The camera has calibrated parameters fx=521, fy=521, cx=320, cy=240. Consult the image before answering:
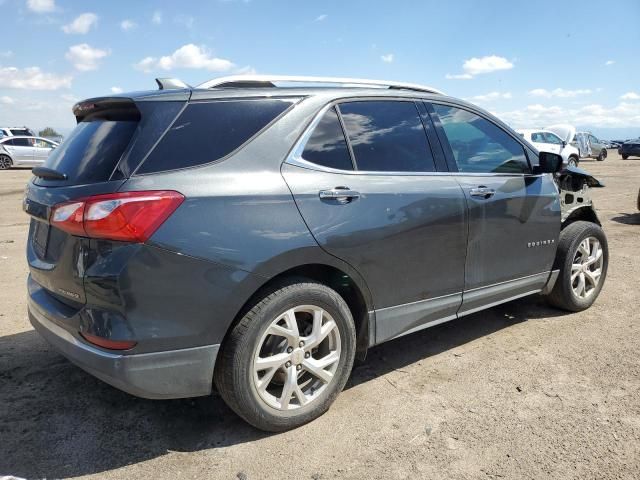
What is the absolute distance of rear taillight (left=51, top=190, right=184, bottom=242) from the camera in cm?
221

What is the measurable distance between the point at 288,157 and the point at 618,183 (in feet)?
55.1

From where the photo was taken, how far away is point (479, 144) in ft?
12.4

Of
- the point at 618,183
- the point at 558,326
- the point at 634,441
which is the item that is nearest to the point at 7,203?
the point at 558,326

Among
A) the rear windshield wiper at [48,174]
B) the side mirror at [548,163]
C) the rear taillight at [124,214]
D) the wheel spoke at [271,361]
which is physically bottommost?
the wheel spoke at [271,361]

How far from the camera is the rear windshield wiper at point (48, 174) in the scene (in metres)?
2.56

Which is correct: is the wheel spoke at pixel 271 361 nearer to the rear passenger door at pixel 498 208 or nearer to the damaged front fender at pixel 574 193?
the rear passenger door at pixel 498 208

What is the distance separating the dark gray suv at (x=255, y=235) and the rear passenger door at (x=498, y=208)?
2 cm

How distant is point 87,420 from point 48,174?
134cm

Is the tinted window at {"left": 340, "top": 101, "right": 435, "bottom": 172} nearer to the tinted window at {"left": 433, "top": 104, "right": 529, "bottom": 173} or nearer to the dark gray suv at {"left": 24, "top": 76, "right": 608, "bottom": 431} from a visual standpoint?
the dark gray suv at {"left": 24, "top": 76, "right": 608, "bottom": 431}

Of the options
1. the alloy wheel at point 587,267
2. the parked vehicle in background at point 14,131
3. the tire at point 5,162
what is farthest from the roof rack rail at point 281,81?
the parked vehicle in background at point 14,131

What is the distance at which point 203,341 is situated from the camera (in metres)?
2.39

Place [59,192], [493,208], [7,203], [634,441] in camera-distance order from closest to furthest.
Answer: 1. [59,192]
2. [634,441]
3. [493,208]
4. [7,203]

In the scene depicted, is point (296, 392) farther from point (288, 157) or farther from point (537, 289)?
point (537, 289)

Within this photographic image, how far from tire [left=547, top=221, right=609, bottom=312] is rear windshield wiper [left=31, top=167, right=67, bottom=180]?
3666 mm
